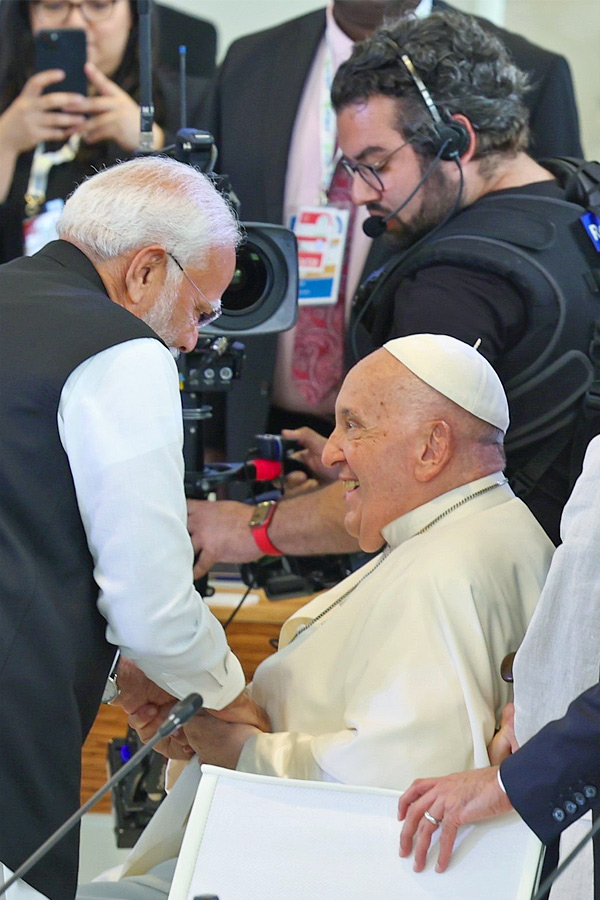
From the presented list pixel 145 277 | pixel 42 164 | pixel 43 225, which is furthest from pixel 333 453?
pixel 42 164

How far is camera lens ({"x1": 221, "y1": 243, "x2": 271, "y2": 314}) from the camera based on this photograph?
2447mm

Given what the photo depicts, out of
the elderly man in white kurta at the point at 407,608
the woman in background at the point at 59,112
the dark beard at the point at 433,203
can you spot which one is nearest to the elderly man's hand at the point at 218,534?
the elderly man in white kurta at the point at 407,608

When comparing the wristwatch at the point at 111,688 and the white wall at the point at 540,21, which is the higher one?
the white wall at the point at 540,21

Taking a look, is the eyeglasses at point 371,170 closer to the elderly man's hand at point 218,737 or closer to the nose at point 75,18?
the elderly man's hand at point 218,737

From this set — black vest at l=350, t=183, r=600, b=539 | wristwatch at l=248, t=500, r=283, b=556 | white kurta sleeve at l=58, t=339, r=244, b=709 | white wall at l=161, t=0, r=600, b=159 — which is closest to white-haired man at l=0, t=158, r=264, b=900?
white kurta sleeve at l=58, t=339, r=244, b=709

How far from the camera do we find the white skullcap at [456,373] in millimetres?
1983

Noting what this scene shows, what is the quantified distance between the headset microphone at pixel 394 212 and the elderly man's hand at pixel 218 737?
3.73ft

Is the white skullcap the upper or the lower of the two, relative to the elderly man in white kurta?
upper

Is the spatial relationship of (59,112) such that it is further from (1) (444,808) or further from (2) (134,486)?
(1) (444,808)

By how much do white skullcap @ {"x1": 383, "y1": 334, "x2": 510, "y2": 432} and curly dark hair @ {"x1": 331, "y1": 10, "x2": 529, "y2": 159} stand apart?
641 mm

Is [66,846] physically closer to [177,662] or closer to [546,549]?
[177,662]

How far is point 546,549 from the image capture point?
1.98 metres

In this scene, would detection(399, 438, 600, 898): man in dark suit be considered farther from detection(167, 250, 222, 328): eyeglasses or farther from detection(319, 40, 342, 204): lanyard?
detection(319, 40, 342, 204): lanyard

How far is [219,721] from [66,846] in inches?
13.2
